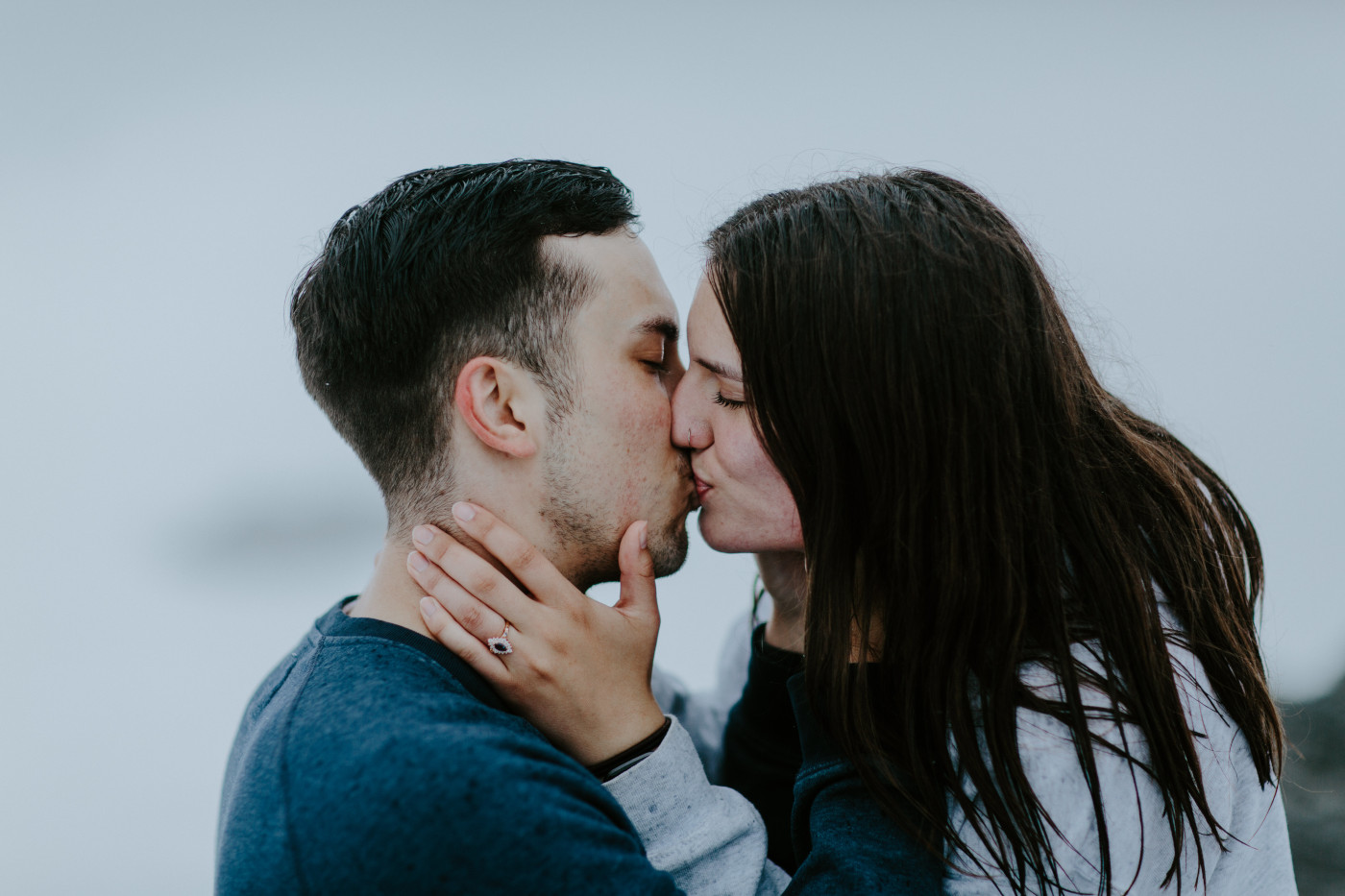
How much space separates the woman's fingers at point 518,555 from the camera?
3.93 feet

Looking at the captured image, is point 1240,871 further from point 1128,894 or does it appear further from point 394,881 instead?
point 394,881

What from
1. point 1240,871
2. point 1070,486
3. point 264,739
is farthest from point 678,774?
point 1240,871

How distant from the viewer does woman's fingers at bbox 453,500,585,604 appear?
47.1 inches

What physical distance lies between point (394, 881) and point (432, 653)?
0.98 feet

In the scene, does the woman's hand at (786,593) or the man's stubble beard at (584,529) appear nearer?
the man's stubble beard at (584,529)

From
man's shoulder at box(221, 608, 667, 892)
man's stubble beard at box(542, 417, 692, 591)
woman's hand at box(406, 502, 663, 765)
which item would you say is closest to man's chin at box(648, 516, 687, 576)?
man's stubble beard at box(542, 417, 692, 591)

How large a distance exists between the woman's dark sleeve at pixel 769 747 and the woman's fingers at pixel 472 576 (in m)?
0.56

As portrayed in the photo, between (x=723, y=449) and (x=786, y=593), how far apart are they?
411 mm

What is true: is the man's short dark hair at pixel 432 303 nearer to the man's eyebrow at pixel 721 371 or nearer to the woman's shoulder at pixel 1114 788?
the man's eyebrow at pixel 721 371

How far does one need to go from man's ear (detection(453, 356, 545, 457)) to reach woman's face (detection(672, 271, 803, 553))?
233 mm

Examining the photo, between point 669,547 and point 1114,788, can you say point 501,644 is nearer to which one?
point 669,547

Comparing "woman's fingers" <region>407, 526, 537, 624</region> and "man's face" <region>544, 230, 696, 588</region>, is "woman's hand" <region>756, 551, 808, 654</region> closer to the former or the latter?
"man's face" <region>544, 230, 696, 588</region>

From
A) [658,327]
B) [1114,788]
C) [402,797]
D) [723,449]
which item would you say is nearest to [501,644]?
[402,797]

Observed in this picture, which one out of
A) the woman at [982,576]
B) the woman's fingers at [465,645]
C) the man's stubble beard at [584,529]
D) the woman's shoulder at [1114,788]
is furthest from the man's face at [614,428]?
the woman's shoulder at [1114,788]
